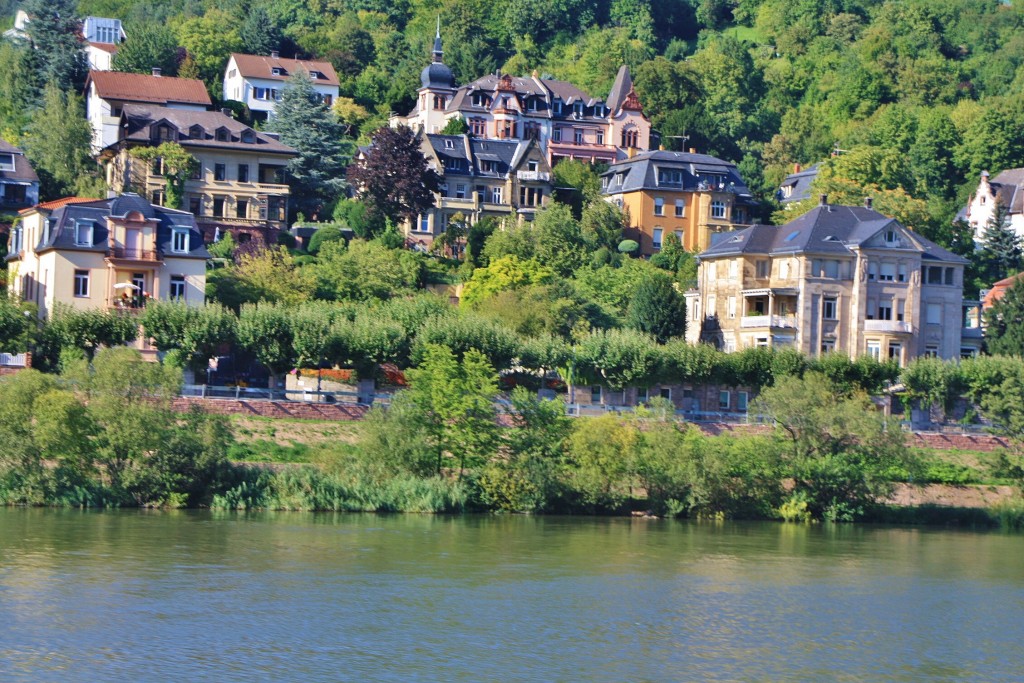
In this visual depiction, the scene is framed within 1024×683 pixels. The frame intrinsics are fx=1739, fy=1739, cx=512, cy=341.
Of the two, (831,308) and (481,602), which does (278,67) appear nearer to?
(831,308)

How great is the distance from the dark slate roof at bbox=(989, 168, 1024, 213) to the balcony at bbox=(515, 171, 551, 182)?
104ft

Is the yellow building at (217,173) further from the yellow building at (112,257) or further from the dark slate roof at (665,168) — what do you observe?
the dark slate roof at (665,168)

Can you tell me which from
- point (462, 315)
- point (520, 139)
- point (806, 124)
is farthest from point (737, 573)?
point (806, 124)

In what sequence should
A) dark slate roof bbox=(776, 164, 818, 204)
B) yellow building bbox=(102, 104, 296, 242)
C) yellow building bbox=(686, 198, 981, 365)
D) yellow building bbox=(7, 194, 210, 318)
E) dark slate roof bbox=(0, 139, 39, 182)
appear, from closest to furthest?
yellow building bbox=(7, 194, 210, 318) < yellow building bbox=(686, 198, 981, 365) < dark slate roof bbox=(0, 139, 39, 182) < yellow building bbox=(102, 104, 296, 242) < dark slate roof bbox=(776, 164, 818, 204)

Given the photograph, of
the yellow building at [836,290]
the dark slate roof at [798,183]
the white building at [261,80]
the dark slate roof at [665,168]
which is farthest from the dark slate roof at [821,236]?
the white building at [261,80]

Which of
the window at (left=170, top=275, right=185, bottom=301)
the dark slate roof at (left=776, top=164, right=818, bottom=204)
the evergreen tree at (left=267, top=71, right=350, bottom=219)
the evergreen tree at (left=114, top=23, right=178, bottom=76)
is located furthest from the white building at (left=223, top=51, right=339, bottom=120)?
the window at (left=170, top=275, right=185, bottom=301)

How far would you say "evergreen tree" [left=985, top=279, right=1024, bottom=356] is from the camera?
87562 mm

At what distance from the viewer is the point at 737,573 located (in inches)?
1897

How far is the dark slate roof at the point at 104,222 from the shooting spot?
3044 inches

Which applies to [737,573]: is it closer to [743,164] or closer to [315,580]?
[315,580]

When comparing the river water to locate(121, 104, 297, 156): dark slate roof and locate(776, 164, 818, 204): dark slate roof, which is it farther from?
locate(776, 164, 818, 204): dark slate roof

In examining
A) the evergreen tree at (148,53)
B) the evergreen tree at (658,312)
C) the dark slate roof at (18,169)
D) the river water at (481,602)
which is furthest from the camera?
the evergreen tree at (148,53)

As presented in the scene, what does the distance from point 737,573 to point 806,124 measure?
3977 inches

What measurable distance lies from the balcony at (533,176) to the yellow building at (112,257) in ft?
104
